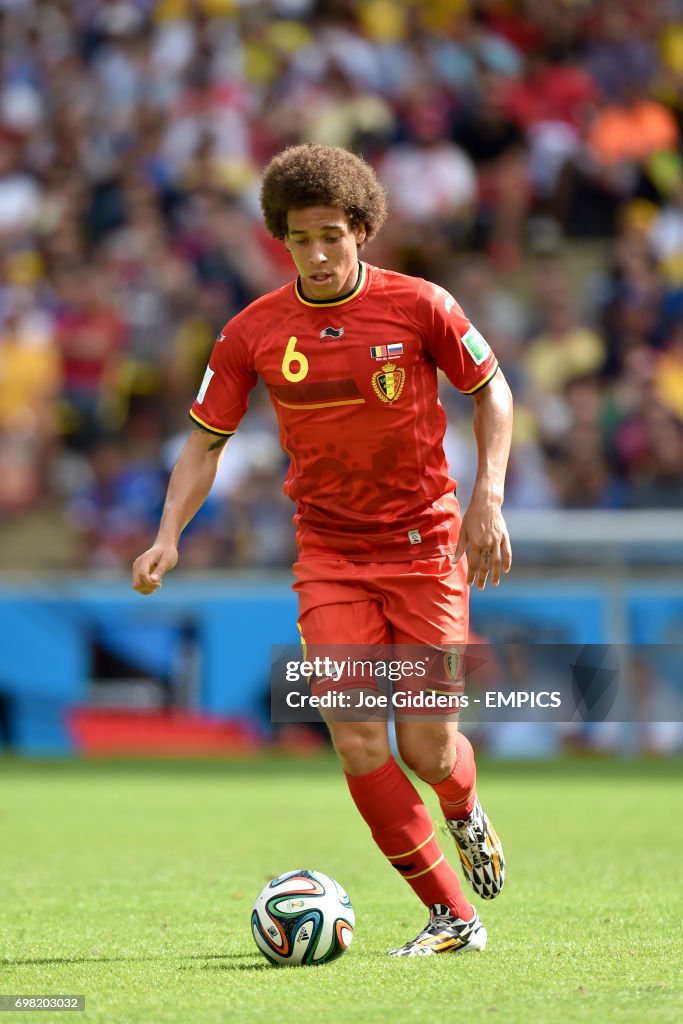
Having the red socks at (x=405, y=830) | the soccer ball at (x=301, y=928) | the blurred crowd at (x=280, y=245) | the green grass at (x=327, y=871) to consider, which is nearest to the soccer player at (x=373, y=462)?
the red socks at (x=405, y=830)

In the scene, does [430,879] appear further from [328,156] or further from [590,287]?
[590,287]

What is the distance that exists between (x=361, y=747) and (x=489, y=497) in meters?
0.89

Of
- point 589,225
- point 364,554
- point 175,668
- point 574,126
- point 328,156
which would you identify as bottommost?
point 175,668

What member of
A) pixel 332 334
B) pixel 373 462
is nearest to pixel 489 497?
pixel 373 462

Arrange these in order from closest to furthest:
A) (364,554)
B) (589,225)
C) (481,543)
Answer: (481,543), (364,554), (589,225)

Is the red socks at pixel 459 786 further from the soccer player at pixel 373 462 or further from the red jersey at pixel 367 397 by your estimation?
the red jersey at pixel 367 397

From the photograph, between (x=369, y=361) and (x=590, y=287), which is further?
(x=590, y=287)

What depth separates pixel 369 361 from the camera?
206 inches

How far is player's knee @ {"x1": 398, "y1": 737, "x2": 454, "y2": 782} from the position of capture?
515cm

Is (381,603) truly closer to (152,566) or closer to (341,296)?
(152,566)

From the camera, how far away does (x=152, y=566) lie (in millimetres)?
5254

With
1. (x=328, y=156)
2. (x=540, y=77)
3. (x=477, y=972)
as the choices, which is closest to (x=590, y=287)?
(x=540, y=77)

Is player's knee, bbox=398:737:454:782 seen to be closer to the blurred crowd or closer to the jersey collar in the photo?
the jersey collar

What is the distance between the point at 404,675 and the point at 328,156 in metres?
1.72
